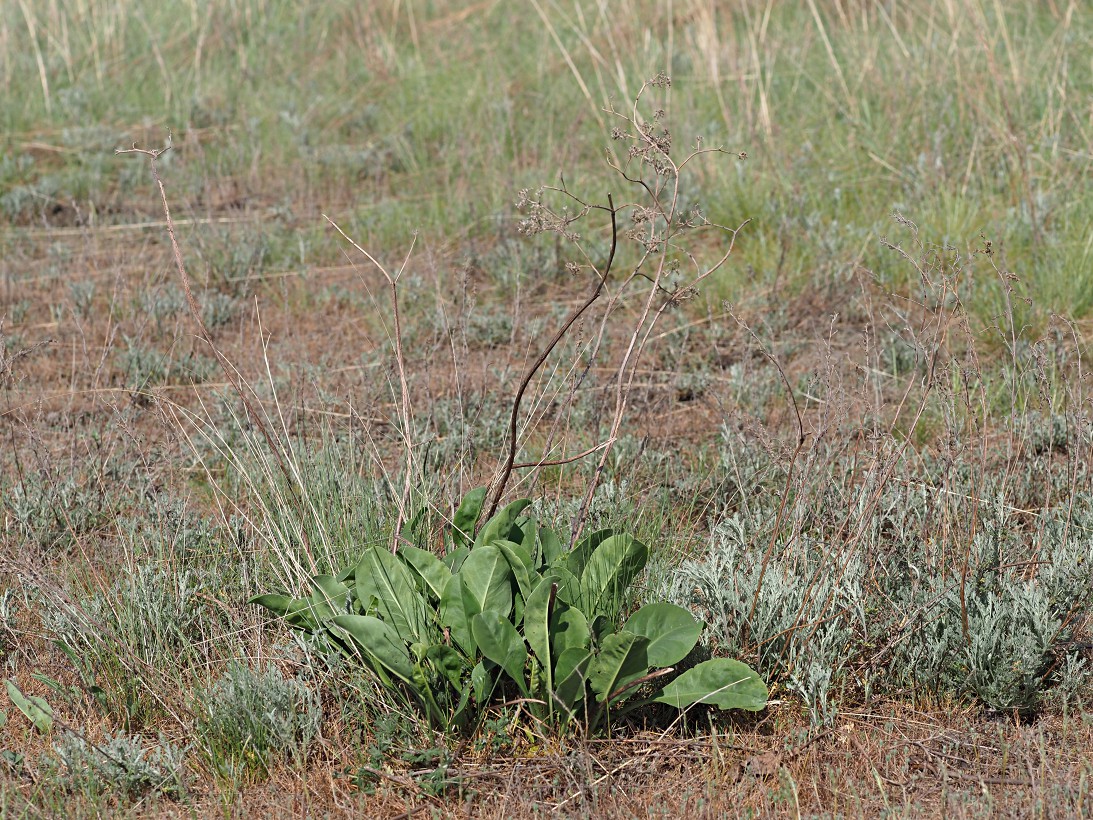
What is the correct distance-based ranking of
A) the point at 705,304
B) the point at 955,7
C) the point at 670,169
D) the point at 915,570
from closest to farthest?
1. the point at 670,169
2. the point at 915,570
3. the point at 705,304
4. the point at 955,7

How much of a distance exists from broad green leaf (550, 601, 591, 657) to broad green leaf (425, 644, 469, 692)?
0.73 feet

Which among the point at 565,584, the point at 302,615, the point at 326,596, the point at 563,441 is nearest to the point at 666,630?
the point at 565,584

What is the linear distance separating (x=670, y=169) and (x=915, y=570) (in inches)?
48.8

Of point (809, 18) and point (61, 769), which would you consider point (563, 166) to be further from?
point (61, 769)

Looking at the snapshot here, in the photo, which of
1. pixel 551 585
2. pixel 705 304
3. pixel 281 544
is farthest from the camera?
pixel 705 304

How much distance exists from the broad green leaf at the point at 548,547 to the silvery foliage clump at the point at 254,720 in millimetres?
683

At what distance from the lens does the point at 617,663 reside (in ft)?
7.83

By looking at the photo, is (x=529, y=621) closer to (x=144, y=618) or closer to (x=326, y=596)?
(x=326, y=596)

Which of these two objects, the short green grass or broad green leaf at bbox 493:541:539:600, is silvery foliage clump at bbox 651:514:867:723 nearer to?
broad green leaf at bbox 493:541:539:600

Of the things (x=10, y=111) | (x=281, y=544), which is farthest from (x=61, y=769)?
(x=10, y=111)

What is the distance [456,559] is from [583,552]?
32 cm

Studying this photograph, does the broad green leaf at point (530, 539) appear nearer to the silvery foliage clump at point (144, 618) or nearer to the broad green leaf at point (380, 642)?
the broad green leaf at point (380, 642)

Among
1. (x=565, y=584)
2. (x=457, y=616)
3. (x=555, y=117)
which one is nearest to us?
(x=457, y=616)

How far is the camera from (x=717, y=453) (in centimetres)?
400
